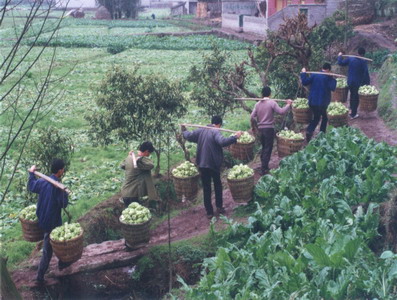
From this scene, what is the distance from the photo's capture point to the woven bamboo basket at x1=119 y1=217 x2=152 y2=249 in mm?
8805

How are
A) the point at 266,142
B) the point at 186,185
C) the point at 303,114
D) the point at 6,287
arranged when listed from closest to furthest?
1. the point at 6,287
2. the point at 186,185
3. the point at 266,142
4. the point at 303,114

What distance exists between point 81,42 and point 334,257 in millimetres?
43870

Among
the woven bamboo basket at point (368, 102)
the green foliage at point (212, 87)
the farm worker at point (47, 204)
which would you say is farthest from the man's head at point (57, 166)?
the woven bamboo basket at point (368, 102)

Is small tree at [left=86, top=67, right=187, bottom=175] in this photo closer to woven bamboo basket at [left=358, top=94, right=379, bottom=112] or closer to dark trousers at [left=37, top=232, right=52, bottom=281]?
dark trousers at [left=37, top=232, right=52, bottom=281]

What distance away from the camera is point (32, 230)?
8.77 meters

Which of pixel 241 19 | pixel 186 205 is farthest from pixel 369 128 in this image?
Result: pixel 241 19

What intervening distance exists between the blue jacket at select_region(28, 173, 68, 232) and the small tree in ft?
10.6

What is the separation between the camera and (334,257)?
618 cm

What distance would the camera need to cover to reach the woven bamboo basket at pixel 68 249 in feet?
26.6

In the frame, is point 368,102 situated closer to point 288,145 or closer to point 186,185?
point 288,145

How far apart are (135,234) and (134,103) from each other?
359 centimetres

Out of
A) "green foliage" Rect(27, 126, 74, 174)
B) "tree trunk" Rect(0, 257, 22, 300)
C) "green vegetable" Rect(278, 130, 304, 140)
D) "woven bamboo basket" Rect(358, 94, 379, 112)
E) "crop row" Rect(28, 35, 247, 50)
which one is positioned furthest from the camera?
"crop row" Rect(28, 35, 247, 50)

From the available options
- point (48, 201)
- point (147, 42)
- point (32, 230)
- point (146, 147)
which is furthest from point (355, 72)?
point (147, 42)

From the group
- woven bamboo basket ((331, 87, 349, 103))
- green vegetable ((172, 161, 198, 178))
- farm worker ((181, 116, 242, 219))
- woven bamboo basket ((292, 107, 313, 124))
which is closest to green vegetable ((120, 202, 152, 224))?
farm worker ((181, 116, 242, 219))
